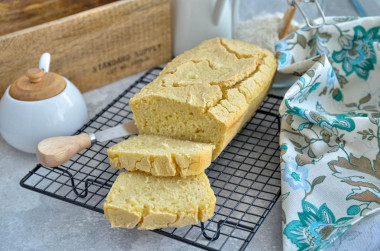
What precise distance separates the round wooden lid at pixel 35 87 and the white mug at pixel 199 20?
60 cm

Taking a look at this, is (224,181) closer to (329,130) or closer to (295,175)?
(295,175)

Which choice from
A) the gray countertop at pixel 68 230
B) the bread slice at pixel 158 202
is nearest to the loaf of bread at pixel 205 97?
the bread slice at pixel 158 202

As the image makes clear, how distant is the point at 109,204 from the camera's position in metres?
1.36

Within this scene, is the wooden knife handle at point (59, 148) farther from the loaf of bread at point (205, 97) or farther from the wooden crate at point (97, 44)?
the wooden crate at point (97, 44)

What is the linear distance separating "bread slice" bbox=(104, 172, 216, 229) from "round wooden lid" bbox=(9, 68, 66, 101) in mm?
424

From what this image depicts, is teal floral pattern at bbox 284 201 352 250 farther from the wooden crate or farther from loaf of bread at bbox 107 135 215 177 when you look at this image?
the wooden crate

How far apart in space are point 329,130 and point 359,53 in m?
0.41

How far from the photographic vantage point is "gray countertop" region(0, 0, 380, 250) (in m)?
1.41

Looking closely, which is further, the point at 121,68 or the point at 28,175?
the point at 121,68

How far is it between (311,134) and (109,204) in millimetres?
674

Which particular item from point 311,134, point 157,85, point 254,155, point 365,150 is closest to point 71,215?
point 157,85

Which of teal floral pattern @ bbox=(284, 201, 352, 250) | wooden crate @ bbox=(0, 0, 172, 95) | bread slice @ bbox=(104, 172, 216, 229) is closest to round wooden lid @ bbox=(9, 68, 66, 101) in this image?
wooden crate @ bbox=(0, 0, 172, 95)

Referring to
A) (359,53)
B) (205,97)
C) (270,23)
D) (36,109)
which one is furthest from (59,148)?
(359,53)

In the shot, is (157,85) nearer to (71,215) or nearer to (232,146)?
(232,146)
